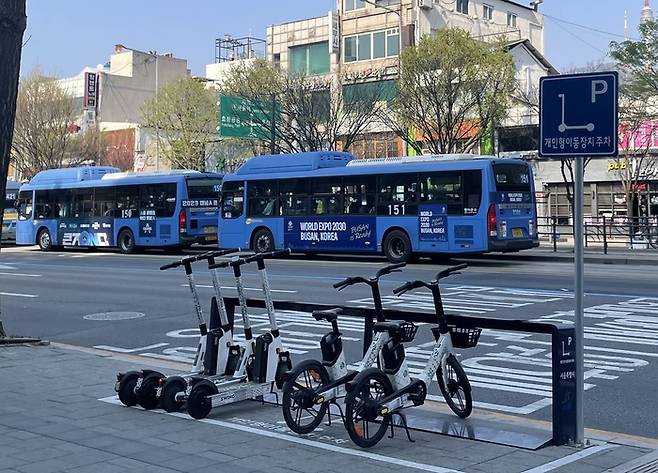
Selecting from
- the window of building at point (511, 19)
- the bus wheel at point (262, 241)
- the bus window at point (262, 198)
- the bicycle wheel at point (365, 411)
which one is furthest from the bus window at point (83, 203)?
the window of building at point (511, 19)

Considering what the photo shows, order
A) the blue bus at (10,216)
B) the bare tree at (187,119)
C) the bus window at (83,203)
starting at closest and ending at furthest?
1. the bus window at (83,203)
2. the blue bus at (10,216)
3. the bare tree at (187,119)

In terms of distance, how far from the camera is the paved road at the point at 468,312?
8664 millimetres

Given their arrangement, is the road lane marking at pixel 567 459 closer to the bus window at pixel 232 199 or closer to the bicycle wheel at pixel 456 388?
the bicycle wheel at pixel 456 388

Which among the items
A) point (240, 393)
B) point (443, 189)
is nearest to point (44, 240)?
point (443, 189)

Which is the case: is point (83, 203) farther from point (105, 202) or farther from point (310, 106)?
point (310, 106)

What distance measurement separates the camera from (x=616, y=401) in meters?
8.12

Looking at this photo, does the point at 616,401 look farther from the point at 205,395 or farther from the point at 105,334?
the point at 105,334

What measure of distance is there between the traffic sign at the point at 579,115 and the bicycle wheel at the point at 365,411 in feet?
→ 6.97

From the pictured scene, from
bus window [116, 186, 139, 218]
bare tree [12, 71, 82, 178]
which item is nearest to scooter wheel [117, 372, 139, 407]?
bus window [116, 186, 139, 218]

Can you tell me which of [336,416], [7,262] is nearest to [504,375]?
[336,416]

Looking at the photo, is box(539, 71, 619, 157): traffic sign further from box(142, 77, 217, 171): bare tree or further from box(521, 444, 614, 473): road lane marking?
box(142, 77, 217, 171): bare tree

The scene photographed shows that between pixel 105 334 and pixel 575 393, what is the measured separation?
8508 millimetres

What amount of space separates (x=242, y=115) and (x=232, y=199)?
11.3 m

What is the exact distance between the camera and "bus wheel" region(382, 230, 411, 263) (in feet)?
83.8
